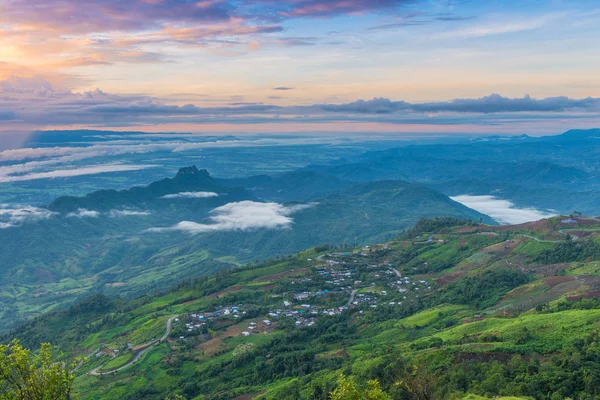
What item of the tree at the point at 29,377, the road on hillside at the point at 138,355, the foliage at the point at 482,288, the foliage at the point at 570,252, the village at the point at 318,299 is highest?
the tree at the point at 29,377

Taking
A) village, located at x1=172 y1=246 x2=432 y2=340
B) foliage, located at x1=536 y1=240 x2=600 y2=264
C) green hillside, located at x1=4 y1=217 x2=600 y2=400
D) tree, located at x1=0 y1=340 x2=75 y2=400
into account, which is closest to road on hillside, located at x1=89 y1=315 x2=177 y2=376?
green hillside, located at x1=4 y1=217 x2=600 y2=400

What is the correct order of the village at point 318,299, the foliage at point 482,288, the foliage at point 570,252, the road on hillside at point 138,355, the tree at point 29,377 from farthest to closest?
1. the foliage at point 570,252
2. the village at point 318,299
3. the foliage at point 482,288
4. the road on hillside at point 138,355
5. the tree at point 29,377

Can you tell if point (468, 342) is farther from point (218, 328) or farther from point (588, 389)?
point (218, 328)

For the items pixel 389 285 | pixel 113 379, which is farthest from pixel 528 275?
pixel 113 379

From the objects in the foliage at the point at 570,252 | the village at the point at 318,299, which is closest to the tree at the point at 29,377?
the village at the point at 318,299

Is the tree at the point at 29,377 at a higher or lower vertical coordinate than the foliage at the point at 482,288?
higher

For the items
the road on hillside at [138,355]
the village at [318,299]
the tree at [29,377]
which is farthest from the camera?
the village at [318,299]

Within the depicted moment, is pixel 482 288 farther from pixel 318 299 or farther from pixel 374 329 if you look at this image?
pixel 318 299

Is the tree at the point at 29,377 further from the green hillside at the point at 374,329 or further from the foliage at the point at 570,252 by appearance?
the foliage at the point at 570,252

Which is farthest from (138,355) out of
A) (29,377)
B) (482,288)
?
(29,377)
